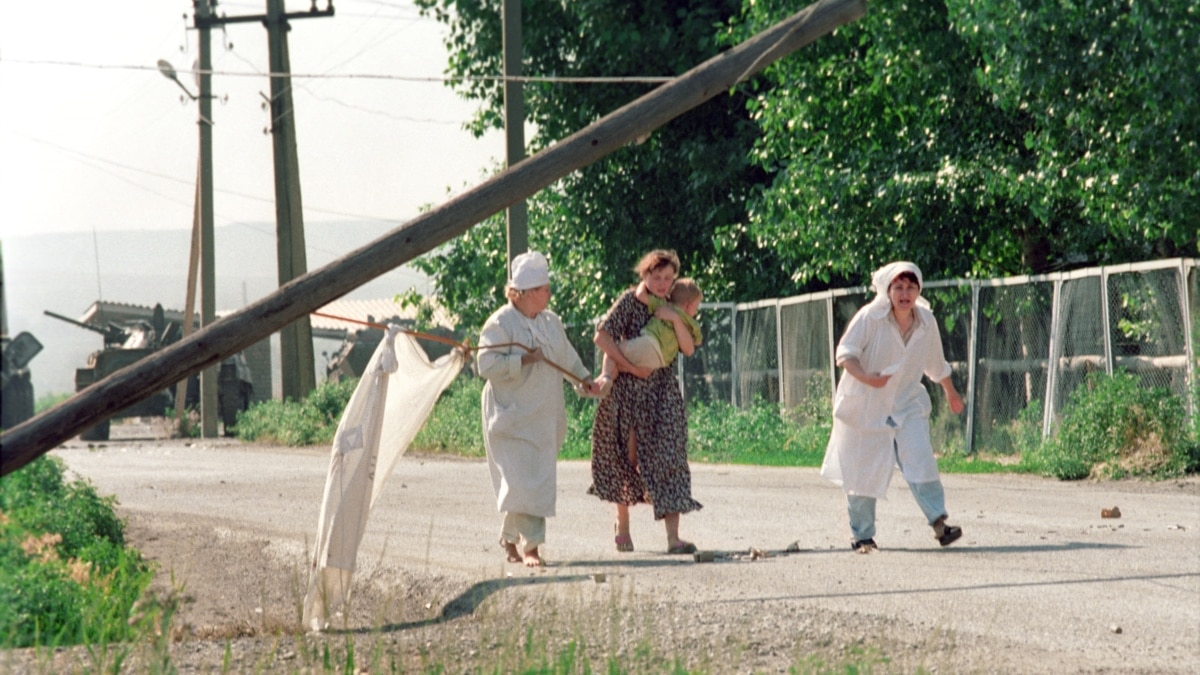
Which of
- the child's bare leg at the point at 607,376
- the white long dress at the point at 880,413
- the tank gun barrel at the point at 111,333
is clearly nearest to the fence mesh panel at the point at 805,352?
the white long dress at the point at 880,413

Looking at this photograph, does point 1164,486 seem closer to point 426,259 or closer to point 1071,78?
point 1071,78

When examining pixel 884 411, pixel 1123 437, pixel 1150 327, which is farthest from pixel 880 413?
pixel 1150 327

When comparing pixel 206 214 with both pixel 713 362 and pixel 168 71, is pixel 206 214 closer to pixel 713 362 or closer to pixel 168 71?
pixel 168 71

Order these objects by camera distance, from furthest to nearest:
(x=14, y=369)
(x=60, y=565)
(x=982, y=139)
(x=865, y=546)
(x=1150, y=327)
→ (x=982, y=139), (x=1150, y=327), (x=865, y=546), (x=60, y=565), (x=14, y=369)

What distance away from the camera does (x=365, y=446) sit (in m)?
7.89

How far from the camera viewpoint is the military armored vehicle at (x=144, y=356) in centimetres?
3316

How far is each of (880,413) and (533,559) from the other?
7.49ft

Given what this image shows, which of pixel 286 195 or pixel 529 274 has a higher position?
pixel 286 195

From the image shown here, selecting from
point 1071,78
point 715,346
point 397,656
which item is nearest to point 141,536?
point 397,656

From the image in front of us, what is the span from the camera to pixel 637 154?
87.0 feet

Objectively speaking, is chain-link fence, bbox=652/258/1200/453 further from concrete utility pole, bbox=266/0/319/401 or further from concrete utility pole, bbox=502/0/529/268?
concrete utility pole, bbox=266/0/319/401

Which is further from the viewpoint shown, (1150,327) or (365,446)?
(1150,327)

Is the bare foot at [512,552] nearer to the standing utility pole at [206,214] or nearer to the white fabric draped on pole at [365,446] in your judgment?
the white fabric draped on pole at [365,446]

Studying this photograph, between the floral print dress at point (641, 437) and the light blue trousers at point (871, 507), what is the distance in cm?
96
